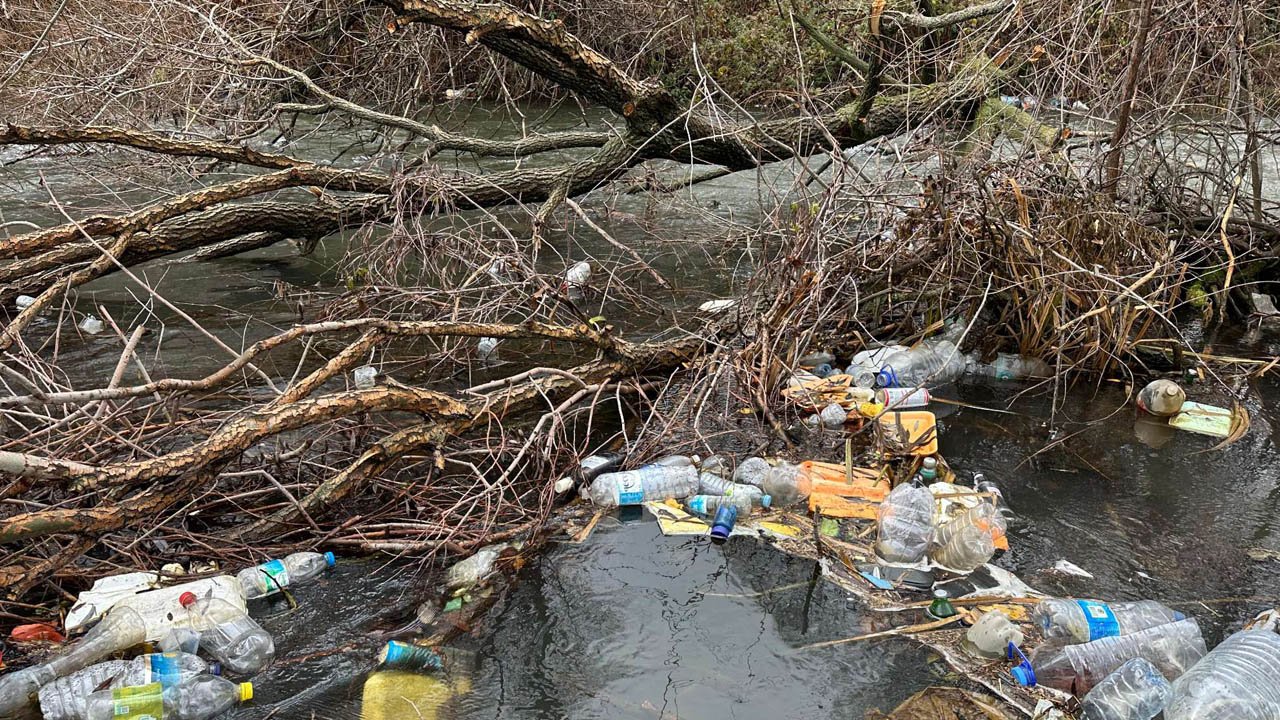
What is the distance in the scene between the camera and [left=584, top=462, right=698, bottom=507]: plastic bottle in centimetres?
374

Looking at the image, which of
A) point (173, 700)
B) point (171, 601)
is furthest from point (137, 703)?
point (171, 601)

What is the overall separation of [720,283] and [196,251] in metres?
3.54

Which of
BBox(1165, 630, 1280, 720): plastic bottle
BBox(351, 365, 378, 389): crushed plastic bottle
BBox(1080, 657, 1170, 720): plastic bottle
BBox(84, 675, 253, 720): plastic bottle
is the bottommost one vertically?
BBox(351, 365, 378, 389): crushed plastic bottle

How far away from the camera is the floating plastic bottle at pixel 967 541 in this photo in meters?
3.29

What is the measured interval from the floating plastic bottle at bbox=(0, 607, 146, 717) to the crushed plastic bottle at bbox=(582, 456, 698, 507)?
1546 mm

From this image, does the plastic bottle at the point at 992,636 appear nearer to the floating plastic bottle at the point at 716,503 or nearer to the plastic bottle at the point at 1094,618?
the plastic bottle at the point at 1094,618

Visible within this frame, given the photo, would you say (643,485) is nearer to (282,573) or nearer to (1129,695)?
(282,573)

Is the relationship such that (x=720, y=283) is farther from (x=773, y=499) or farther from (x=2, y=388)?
(x=2, y=388)

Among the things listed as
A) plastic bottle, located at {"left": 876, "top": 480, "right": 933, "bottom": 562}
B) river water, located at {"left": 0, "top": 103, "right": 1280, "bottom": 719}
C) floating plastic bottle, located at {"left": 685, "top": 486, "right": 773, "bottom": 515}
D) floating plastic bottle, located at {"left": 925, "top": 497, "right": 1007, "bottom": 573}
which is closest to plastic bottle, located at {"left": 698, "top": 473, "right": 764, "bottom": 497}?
floating plastic bottle, located at {"left": 685, "top": 486, "right": 773, "bottom": 515}

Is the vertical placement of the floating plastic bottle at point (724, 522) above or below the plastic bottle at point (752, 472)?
above

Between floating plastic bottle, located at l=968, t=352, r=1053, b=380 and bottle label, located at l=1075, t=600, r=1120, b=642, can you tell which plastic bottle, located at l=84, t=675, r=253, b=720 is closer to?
bottle label, located at l=1075, t=600, r=1120, b=642

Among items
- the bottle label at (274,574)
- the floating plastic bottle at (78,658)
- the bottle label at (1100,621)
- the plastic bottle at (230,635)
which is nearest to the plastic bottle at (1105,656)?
the bottle label at (1100,621)

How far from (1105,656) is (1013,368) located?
7.67 feet

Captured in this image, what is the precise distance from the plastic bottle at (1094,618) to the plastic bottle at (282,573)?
2.20 meters
